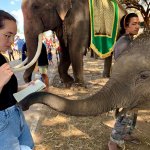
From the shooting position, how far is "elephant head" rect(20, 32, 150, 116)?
2.96 meters

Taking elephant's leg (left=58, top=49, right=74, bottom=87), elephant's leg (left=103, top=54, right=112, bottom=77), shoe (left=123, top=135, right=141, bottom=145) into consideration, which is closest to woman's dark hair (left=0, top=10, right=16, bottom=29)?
shoe (left=123, top=135, right=141, bottom=145)

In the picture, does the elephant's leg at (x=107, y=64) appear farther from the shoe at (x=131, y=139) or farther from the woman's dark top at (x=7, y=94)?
the woman's dark top at (x=7, y=94)

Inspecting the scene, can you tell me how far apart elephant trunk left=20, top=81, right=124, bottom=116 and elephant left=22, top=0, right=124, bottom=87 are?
4452 mm

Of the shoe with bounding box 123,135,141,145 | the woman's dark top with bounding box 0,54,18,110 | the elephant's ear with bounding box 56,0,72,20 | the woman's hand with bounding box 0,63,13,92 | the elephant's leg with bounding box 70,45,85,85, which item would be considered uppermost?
the elephant's ear with bounding box 56,0,72,20

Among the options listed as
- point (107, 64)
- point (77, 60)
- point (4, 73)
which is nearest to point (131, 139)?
point (4, 73)

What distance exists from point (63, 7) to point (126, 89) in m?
4.95

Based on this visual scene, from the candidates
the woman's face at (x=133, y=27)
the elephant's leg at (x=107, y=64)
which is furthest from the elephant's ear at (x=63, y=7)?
the woman's face at (x=133, y=27)

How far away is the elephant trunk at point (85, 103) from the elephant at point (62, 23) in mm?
4452

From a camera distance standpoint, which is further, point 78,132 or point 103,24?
point 103,24

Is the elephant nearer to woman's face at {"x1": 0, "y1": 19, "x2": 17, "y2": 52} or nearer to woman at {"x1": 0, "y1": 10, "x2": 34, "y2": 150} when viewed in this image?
woman at {"x1": 0, "y1": 10, "x2": 34, "y2": 150}

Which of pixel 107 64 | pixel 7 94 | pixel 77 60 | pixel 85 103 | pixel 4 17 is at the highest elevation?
pixel 4 17

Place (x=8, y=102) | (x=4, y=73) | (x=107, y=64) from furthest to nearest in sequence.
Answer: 1. (x=107, y=64)
2. (x=8, y=102)
3. (x=4, y=73)

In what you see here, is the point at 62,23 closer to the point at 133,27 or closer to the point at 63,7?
the point at 63,7

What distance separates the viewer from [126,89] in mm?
3014
